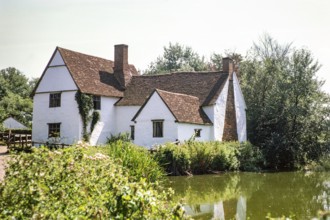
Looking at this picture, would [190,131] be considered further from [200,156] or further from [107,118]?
[107,118]

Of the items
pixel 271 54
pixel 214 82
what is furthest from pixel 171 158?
pixel 271 54

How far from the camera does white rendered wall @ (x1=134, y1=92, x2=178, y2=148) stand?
106 ft

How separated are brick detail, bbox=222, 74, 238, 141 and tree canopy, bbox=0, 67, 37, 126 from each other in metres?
36.6

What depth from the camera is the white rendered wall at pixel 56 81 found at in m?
35.6

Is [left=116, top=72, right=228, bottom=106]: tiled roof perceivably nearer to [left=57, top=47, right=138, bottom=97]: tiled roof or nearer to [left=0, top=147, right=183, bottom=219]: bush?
[left=57, top=47, right=138, bottom=97]: tiled roof

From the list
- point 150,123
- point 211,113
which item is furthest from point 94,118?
point 211,113

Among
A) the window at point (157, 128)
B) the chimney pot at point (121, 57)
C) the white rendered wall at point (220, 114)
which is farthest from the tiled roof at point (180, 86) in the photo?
the window at point (157, 128)

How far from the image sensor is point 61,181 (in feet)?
24.2

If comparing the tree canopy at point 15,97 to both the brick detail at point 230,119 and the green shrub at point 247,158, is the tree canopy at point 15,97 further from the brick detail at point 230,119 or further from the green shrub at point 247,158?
Answer: the green shrub at point 247,158

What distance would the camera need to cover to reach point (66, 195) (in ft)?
22.7

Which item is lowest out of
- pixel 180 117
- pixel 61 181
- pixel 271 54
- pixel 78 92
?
pixel 61 181

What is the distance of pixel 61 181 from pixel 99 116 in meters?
29.4

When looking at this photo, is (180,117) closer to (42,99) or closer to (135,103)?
(135,103)

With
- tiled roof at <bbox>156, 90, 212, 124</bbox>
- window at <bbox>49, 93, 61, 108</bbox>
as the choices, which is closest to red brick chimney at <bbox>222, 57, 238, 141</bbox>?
tiled roof at <bbox>156, 90, 212, 124</bbox>
